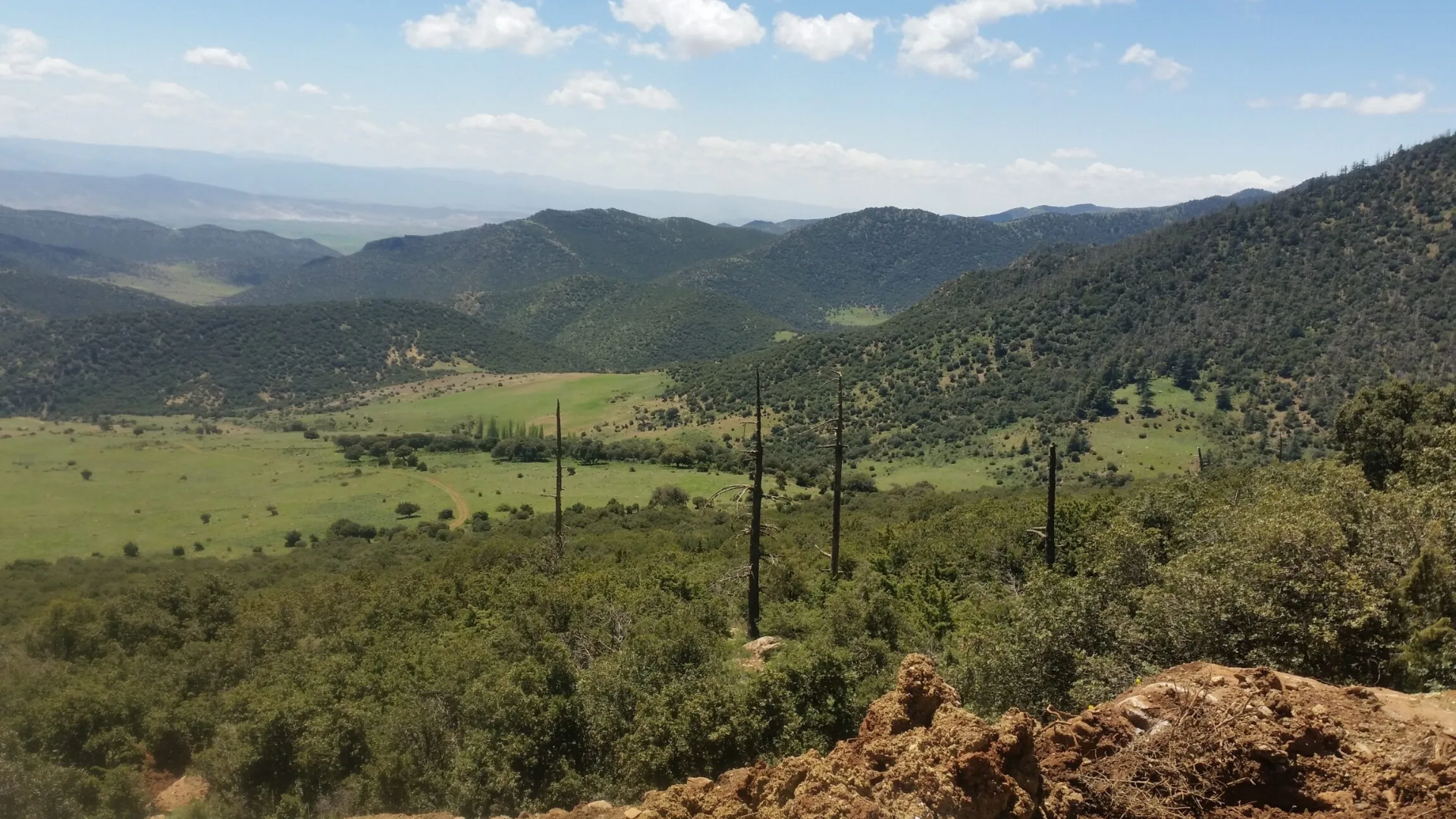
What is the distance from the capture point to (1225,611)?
12.6 metres

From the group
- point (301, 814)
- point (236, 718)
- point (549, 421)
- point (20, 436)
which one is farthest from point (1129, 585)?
point (20, 436)

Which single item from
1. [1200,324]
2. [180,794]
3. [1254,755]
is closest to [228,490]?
[180,794]

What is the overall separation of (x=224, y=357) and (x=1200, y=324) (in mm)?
181119

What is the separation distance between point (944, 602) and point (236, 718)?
20.7 m

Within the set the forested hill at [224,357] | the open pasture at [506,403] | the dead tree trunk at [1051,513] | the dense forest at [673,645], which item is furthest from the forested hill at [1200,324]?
the forested hill at [224,357]

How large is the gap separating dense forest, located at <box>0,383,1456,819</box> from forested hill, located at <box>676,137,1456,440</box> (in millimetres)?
63138

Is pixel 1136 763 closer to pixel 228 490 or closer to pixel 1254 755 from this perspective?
pixel 1254 755

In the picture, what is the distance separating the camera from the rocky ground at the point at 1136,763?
23.8 ft

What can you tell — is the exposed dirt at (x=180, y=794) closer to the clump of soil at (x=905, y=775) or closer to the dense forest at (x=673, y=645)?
the dense forest at (x=673, y=645)

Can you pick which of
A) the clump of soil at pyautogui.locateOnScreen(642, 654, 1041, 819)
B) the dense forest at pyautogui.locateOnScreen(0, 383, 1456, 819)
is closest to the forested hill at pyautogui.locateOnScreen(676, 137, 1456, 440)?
the dense forest at pyautogui.locateOnScreen(0, 383, 1456, 819)

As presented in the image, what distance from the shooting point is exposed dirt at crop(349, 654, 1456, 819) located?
725 cm

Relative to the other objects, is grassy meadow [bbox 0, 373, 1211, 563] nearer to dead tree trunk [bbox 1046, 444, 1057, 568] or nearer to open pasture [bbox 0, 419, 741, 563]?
open pasture [bbox 0, 419, 741, 563]

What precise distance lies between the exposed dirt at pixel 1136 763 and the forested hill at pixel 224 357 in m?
167

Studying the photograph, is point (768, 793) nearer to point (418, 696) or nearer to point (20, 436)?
point (418, 696)
